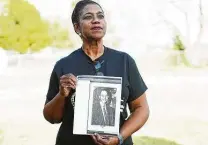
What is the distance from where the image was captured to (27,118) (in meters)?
2.81

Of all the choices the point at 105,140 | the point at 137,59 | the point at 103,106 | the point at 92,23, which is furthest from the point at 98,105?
the point at 137,59

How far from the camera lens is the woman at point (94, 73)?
4.12 ft

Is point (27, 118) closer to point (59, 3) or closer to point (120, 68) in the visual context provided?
point (59, 3)

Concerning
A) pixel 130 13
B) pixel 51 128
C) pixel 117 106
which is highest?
pixel 130 13

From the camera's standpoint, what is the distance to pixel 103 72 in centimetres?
126

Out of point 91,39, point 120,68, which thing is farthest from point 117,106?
point 91,39

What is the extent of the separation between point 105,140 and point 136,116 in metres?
0.14

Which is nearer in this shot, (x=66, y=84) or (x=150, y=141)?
(x=66, y=84)

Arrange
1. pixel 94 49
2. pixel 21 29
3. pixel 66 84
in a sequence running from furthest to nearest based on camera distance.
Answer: pixel 21 29 → pixel 94 49 → pixel 66 84

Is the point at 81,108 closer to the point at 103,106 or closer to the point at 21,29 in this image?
the point at 103,106

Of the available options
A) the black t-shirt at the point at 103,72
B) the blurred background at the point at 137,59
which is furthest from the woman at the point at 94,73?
the blurred background at the point at 137,59

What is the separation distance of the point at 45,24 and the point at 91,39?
1599 millimetres

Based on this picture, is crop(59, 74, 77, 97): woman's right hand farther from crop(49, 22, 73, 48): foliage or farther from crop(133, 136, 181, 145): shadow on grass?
crop(133, 136, 181, 145): shadow on grass

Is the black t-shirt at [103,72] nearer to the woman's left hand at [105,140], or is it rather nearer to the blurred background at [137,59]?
the woman's left hand at [105,140]
